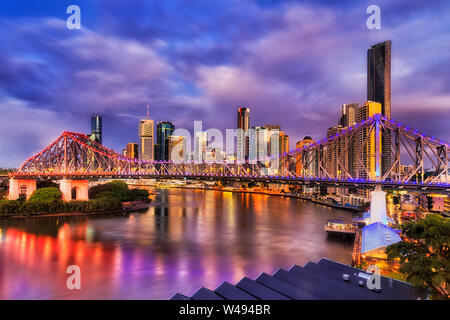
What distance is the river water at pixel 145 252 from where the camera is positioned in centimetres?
1984

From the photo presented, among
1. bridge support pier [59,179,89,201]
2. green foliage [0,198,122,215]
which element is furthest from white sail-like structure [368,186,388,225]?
bridge support pier [59,179,89,201]

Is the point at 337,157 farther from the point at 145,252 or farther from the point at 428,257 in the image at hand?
the point at 428,257

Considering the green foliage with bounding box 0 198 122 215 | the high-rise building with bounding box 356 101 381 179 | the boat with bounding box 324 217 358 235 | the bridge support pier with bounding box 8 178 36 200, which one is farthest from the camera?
the high-rise building with bounding box 356 101 381 179

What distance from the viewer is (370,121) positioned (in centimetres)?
4303

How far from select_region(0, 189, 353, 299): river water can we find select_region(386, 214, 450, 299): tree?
455 inches

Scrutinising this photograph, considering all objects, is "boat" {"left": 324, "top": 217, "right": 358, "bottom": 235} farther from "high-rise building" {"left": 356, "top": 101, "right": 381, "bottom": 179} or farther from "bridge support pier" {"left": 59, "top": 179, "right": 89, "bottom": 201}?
"high-rise building" {"left": 356, "top": 101, "right": 381, "bottom": 179}

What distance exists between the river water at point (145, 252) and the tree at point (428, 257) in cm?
1155

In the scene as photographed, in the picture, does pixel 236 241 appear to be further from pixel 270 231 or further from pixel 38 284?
pixel 38 284

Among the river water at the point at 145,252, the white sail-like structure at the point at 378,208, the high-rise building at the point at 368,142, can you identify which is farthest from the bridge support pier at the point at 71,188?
the high-rise building at the point at 368,142

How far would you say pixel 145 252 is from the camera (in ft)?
91.1

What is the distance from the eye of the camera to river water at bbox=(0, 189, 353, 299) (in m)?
19.8

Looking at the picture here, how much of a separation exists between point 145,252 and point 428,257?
22671 mm

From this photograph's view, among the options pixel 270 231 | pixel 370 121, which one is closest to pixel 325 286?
pixel 270 231

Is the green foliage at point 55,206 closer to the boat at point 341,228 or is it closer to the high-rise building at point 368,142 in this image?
the boat at point 341,228
